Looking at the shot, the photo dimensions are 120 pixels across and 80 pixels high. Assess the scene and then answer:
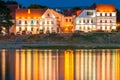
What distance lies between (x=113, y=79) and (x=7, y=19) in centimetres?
4580

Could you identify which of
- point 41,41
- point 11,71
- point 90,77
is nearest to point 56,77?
point 90,77

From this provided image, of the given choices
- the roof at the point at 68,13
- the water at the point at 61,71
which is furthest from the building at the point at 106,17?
the water at the point at 61,71

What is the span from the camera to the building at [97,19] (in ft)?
364

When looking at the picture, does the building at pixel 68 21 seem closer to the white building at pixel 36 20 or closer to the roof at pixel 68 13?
the roof at pixel 68 13

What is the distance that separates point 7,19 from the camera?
238 feet

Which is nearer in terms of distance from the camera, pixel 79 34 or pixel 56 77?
pixel 56 77

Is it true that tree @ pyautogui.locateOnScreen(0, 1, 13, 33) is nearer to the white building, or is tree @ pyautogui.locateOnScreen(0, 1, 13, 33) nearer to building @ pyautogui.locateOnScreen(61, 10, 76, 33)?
the white building

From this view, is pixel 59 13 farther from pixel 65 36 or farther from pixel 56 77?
pixel 56 77

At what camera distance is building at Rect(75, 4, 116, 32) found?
364 ft

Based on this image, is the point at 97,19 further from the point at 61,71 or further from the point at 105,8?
the point at 61,71

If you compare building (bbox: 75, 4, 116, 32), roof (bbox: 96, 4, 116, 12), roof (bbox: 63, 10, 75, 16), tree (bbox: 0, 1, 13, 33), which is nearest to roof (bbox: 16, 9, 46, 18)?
roof (bbox: 63, 10, 75, 16)

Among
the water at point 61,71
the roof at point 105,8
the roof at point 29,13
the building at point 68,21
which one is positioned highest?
the roof at point 105,8

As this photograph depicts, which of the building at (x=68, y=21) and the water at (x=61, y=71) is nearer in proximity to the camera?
the water at (x=61, y=71)

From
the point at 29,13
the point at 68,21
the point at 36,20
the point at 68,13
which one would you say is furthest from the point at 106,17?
the point at 29,13
